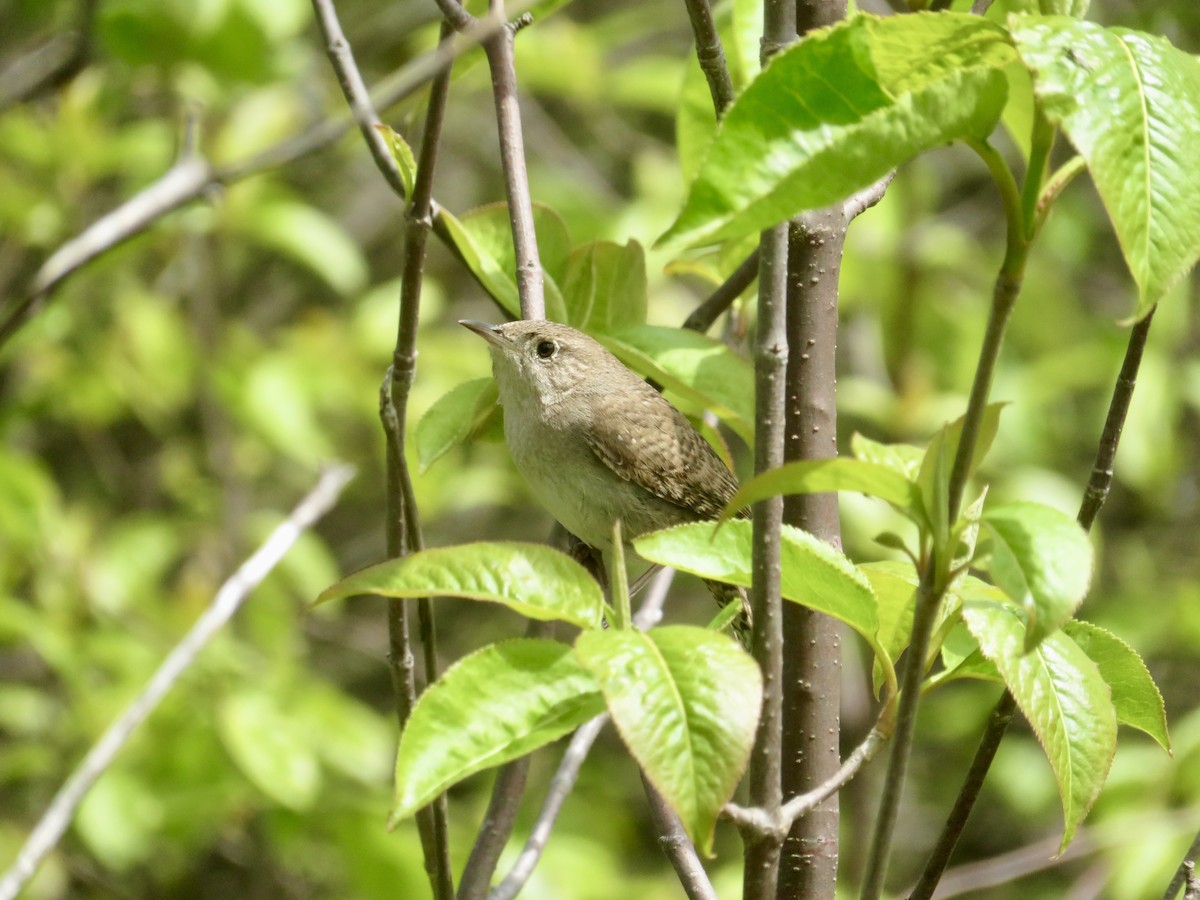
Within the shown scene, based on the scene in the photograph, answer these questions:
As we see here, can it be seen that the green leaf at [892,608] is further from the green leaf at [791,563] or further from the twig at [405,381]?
the twig at [405,381]

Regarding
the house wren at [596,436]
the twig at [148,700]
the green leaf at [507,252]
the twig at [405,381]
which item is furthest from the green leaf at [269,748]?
the green leaf at [507,252]

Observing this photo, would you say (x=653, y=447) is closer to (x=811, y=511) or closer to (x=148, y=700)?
(x=148, y=700)

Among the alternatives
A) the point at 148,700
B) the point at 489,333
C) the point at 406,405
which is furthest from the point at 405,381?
the point at 489,333

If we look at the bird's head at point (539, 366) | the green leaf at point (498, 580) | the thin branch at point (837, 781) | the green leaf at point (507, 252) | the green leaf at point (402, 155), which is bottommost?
the bird's head at point (539, 366)

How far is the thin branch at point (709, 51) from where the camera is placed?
1676 mm

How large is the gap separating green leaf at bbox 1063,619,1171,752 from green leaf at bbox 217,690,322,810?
3251mm

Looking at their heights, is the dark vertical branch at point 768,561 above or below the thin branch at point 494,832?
above

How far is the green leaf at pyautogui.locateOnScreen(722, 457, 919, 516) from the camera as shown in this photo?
106 centimetres

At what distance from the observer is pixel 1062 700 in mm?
1293

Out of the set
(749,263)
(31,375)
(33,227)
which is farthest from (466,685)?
(31,375)

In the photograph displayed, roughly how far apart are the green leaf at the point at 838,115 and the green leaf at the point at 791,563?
402 mm

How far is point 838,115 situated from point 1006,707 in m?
0.86

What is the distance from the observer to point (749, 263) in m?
2.08

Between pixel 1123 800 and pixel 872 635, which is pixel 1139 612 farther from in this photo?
pixel 872 635
